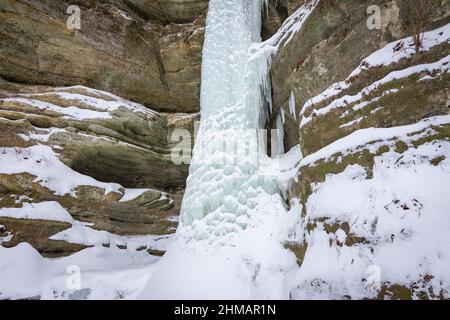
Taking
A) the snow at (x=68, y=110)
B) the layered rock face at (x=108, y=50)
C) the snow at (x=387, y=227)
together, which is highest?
the layered rock face at (x=108, y=50)

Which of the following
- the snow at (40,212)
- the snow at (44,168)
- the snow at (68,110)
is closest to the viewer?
the snow at (40,212)

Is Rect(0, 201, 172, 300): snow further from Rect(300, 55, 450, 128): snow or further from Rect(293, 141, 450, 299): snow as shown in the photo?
Rect(300, 55, 450, 128): snow

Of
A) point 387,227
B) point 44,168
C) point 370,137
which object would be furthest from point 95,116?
point 387,227

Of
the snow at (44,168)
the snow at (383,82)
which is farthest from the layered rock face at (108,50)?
the snow at (383,82)

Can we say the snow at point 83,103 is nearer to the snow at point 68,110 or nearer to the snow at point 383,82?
the snow at point 68,110

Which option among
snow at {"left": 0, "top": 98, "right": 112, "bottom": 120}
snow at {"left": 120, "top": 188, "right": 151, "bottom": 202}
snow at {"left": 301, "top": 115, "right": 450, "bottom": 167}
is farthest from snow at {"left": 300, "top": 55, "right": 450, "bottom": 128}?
snow at {"left": 0, "top": 98, "right": 112, "bottom": 120}

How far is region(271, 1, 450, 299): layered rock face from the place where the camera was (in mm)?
3324

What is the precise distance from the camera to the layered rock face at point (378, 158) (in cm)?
332

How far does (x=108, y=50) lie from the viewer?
A: 10.9 meters

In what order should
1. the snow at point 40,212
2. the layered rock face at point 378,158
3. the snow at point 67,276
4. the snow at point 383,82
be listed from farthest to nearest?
1. the snow at point 40,212
2. the snow at point 67,276
3. the snow at point 383,82
4. the layered rock face at point 378,158

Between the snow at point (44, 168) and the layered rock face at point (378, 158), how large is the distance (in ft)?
18.8

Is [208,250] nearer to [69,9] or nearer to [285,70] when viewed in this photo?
[285,70]
